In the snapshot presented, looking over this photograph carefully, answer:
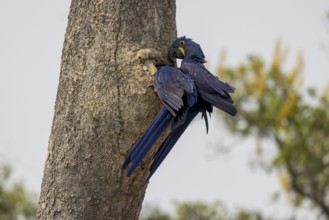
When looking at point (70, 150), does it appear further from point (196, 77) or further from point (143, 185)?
point (196, 77)

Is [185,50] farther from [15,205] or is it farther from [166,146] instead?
[15,205]

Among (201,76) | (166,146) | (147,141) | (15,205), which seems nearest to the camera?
(147,141)

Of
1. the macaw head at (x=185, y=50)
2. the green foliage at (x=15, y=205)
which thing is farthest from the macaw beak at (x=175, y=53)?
the green foliage at (x=15, y=205)

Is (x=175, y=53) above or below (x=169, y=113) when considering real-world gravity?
above

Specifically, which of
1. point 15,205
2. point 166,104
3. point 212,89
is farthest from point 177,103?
point 15,205

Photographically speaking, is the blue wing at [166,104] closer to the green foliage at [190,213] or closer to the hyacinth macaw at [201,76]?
the hyacinth macaw at [201,76]

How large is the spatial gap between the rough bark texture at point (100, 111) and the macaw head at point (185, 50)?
71mm

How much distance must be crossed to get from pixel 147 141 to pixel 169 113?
0.19 metres

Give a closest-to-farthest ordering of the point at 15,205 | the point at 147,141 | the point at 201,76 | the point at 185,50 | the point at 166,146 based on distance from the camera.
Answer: the point at 147,141 → the point at 166,146 → the point at 201,76 → the point at 185,50 → the point at 15,205

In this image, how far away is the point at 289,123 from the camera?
1452 cm

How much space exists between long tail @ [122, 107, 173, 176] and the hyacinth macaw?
0.28 m

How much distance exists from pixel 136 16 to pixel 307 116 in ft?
33.9

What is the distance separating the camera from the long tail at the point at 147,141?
400cm

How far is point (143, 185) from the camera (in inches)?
173
